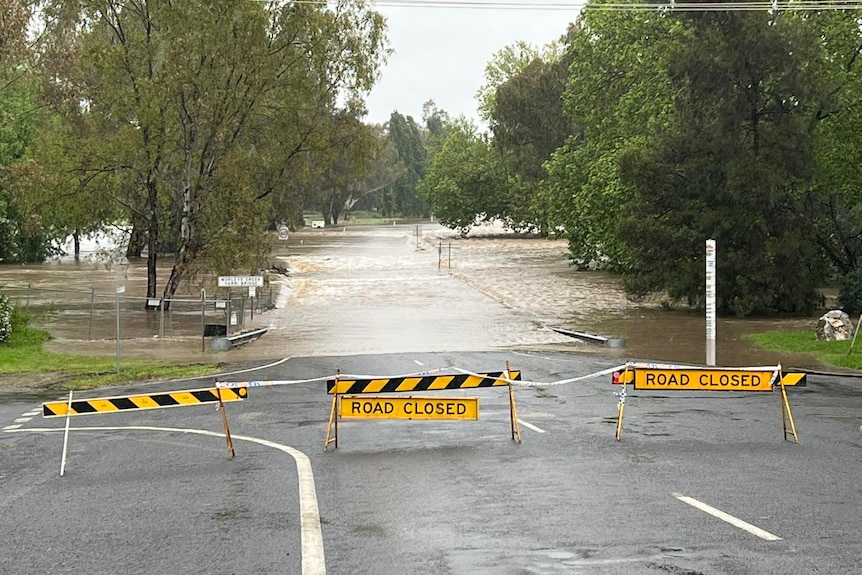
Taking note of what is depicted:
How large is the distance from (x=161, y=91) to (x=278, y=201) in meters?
8.01

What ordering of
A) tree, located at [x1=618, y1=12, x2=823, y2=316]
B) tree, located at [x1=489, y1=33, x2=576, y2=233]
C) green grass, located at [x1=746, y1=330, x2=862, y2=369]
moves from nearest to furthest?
green grass, located at [x1=746, y1=330, x2=862, y2=369] → tree, located at [x1=618, y1=12, x2=823, y2=316] → tree, located at [x1=489, y1=33, x2=576, y2=233]

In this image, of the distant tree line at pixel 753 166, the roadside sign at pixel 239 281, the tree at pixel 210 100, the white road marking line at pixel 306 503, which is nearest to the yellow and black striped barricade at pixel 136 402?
the white road marking line at pixel 306 503

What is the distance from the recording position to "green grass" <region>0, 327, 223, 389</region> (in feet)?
67.8

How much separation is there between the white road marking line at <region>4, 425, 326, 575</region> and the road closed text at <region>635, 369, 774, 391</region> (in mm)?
4164

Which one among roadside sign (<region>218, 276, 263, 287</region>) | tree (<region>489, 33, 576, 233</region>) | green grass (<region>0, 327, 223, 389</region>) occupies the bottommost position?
green grass (<region>0, 327, 223, 389</region>)

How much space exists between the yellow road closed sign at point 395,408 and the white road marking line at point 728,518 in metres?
3.49

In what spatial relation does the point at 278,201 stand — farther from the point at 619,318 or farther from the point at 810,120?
the point at 810,120

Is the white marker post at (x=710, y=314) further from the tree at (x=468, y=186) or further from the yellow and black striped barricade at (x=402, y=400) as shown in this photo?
the tree at (x=468, y=186)

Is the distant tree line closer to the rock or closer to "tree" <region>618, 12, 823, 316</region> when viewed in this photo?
"tree" <region>618, 12, 823, 316</region>

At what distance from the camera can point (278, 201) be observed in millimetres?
40812

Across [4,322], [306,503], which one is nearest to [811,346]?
[306,503]

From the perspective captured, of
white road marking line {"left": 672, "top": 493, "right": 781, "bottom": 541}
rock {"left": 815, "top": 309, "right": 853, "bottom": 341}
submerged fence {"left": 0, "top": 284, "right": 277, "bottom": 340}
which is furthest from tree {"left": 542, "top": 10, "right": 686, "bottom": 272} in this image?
white road marking line {"left": 672, "top": 493, "right": 781, "bottom": 541}

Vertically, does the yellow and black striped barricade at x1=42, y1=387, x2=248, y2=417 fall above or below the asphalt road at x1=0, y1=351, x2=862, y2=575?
above

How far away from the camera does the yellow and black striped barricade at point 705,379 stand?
12.7 meters
